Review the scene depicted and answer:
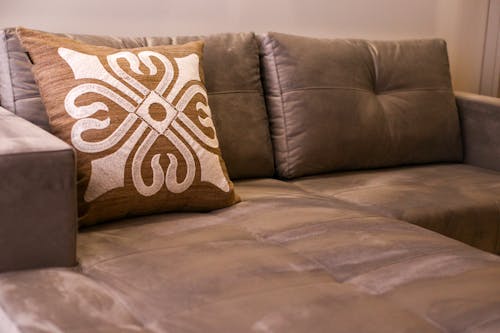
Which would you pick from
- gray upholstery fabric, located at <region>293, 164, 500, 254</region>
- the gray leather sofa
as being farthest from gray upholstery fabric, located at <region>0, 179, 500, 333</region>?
gray upholstery fabric, located at <region>293, 164, 500, 254</region>

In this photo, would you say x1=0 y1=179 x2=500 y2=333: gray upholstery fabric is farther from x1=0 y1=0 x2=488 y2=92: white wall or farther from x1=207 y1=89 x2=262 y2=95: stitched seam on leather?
x1=0 y1=0 x2=488 y2=92: white wall

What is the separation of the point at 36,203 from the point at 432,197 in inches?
47.2

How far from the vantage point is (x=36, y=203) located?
1.35 m

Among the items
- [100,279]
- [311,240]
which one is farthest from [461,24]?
[100,279]

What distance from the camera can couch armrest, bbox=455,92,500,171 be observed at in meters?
2.59

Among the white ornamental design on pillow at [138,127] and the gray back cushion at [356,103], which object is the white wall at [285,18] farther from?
the white ornamental design on pillow at [138,127]

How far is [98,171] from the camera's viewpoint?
1.64m

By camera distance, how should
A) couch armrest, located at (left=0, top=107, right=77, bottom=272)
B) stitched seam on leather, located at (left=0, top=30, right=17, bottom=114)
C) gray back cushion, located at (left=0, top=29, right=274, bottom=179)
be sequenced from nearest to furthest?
couch armrest, located at (left=0, top=107, right=77, bottom=272), stitched seam on leather, located at (left=0, top=30, right=17, bottom=114), gray back cushion, located at (left=0, top=29, right=274, bottom=179)

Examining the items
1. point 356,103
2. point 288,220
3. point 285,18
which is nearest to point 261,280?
point 288,220

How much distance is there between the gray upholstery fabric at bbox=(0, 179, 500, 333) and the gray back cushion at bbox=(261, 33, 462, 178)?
565 millimetres

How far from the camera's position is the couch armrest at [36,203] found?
133 centimetres

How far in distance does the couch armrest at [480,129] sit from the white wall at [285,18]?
49cm

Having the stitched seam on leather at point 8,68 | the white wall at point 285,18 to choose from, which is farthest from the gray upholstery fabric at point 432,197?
the stitched seam on leather at point 8,68

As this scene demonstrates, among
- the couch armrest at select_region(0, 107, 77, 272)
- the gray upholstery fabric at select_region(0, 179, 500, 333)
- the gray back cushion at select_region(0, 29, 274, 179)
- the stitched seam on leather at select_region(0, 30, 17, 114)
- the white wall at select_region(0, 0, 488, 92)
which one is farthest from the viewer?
the white wall at select_region(0, 0, 488, 92)
